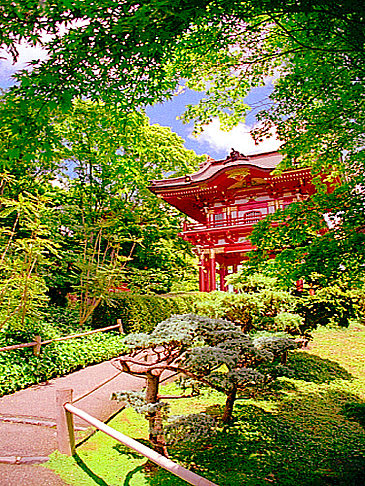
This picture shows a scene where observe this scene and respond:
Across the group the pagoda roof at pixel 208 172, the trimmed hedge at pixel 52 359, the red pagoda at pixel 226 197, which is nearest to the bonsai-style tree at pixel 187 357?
the trimmed hedge at pixel 52 359

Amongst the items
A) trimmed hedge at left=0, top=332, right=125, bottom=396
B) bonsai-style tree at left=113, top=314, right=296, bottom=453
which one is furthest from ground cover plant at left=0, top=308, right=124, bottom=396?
bonsai-style tree at left=113, top=314, right=296, bottom=453

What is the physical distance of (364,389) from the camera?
20.4 ft

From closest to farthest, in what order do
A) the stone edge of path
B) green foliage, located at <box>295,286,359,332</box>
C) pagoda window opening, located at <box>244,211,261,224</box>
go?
the stone edge of path → green foliage, located at <box>295,286,359,332</box> → pagoda window opening, located at <box>244,211,261,224</box>

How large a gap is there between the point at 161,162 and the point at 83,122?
5.78 meters

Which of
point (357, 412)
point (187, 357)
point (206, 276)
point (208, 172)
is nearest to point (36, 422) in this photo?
point (187, 357)

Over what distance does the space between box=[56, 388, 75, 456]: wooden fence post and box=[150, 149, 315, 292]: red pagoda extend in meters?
10.2

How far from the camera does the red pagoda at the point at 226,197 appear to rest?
1345 cm

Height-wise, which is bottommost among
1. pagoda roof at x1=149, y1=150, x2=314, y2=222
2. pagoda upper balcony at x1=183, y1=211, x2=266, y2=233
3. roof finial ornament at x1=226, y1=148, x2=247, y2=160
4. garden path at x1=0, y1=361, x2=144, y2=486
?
garden path at x1=0, y1=361, x2=144, y2=486

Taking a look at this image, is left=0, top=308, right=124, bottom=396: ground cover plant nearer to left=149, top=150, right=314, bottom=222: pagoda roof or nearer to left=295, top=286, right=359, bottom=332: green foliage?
left=295, top=286, right=359, bottom=332: green foliage

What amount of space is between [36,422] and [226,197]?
39.8ft

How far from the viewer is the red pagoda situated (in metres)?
13.5

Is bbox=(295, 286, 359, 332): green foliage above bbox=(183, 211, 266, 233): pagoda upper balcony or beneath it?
beneath

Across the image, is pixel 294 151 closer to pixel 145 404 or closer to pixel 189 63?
pixel 189 63

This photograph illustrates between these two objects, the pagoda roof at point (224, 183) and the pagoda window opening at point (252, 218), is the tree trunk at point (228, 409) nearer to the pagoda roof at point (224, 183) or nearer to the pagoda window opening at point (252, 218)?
the pagoda window opening at point (252, 218)
